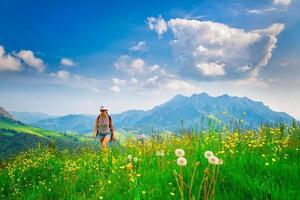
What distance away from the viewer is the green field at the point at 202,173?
501cm

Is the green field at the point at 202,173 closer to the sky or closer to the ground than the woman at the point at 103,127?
closer to the ground

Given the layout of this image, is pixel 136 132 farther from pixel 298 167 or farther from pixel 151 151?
pixel 298 167

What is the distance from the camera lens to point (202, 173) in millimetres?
6035

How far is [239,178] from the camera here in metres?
5.36

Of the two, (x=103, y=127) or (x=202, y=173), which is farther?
(x=103, y=127)

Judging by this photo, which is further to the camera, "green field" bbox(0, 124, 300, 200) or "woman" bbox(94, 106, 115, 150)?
"woman" bbox(94, 106, 115, 150)

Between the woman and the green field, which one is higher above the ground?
the woman

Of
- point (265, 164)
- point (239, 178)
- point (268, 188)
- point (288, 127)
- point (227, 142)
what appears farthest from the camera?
point (288, 127)

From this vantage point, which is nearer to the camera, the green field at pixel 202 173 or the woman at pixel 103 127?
the green field at pixel 202 173

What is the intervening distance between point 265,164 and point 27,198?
571 cm

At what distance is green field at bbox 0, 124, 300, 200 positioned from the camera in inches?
197

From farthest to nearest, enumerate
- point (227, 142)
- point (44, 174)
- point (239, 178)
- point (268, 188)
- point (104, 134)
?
point (104, 134), point (44, 174), point (227, 142), point (239, 178), point (268, 188)

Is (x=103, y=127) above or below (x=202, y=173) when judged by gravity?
above

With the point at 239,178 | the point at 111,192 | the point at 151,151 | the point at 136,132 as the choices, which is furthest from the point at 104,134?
the point at 239,178
